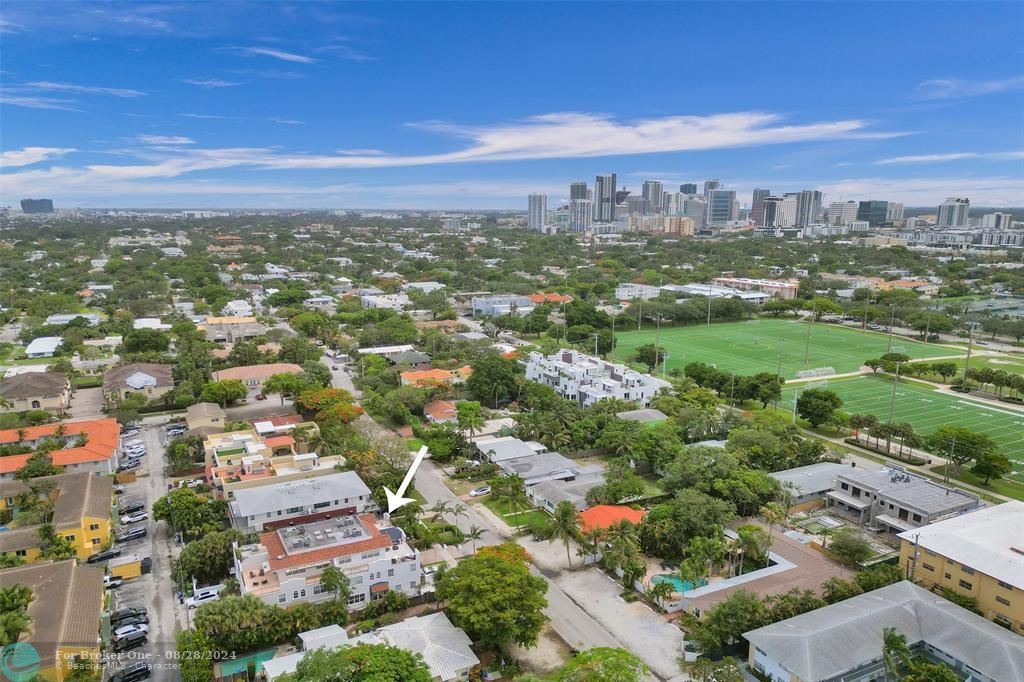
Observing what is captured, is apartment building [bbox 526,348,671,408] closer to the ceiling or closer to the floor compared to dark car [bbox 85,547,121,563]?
closer to the ceiling

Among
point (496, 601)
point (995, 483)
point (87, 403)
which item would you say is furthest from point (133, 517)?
point (995, 483)

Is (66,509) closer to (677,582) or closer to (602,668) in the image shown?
(602,668)

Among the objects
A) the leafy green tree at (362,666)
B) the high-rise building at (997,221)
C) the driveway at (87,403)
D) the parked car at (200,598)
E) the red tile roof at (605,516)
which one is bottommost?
the driveway at (87,403)

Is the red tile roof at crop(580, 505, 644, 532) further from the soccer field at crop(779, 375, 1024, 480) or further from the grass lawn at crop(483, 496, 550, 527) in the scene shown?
the soccer field at crop(779, 375, 1024, 480)

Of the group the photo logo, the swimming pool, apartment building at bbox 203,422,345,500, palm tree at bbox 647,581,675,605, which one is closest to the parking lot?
the photo logo

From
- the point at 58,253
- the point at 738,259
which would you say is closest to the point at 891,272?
the point at 738,259

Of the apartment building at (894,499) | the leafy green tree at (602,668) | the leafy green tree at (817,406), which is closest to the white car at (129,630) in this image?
the leafy green tree at (602,668)

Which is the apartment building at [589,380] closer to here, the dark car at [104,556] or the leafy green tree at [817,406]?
the leafy green tree at [817,406]
